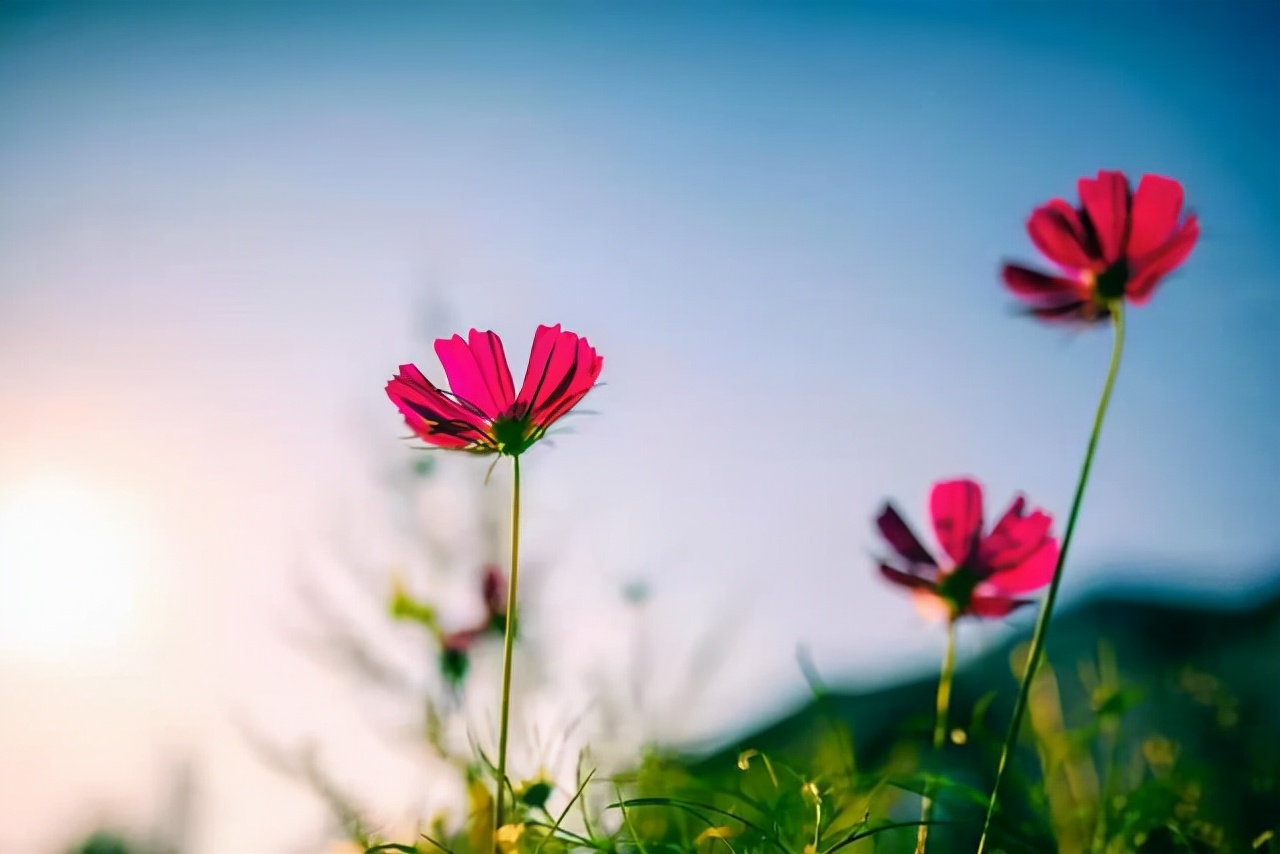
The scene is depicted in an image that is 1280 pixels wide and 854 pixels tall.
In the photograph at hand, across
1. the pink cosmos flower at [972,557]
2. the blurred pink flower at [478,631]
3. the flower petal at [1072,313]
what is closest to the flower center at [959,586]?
the pink cosmos flower at [972,557]

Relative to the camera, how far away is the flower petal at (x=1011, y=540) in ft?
1.21

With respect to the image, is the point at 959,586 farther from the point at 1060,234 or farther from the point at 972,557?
the point at 1060,234

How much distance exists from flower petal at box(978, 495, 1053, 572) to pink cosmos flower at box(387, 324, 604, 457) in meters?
0.17

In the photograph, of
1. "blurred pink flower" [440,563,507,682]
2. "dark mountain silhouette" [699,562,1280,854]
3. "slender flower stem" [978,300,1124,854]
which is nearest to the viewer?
"slender flower stem" [978,300,1124,854]

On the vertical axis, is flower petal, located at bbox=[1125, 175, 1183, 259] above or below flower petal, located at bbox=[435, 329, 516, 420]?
above

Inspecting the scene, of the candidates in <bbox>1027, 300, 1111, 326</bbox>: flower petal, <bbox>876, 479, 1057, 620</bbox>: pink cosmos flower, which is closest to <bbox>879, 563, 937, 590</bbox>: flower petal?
<bbox>876, 479, 1057, 620</bbox>: pink cosmos flower

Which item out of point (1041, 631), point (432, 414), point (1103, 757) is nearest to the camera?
point (1041, 631)

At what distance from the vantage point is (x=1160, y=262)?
1.05 feet

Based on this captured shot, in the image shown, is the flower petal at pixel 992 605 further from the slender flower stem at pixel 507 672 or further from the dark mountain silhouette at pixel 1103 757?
the slender flower stem at pixel 507 672

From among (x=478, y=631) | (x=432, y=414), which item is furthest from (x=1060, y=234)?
(x=478, y=631)

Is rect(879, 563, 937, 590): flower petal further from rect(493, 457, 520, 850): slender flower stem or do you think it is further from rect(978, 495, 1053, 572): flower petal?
rect(493, 457, 520, 850): slender flower stem

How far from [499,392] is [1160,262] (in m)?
0.23

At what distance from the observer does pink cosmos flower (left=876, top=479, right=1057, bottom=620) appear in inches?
14.5

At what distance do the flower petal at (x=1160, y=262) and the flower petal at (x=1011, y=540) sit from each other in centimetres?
9
